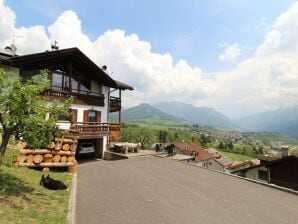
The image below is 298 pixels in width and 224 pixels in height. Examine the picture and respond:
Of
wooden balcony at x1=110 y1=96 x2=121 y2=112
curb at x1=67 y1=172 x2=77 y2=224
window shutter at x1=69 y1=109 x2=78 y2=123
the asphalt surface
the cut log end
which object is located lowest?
the asphalt surface

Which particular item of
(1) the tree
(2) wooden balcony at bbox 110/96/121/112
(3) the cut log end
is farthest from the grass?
(2) wooden balcony at bbox 110/96/121/112

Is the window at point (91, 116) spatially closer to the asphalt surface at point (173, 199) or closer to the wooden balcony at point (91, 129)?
the wooden balcony at point (91, 129)

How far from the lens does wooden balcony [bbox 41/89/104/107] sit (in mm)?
22811

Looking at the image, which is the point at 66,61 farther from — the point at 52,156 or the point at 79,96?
the point at 52,156

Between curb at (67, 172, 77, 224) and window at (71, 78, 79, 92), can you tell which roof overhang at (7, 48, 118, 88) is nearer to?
window at (71, 78, 79, 92)

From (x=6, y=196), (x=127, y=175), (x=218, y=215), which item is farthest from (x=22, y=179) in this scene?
(x=218, y=215)

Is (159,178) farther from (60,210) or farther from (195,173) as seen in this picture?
(60,210)

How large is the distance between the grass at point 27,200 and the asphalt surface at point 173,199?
0.82 m

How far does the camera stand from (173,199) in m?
12.1

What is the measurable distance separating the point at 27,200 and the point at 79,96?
1616cm

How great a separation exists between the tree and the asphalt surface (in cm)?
338

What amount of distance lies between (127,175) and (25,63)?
12.6m

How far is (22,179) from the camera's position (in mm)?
12195

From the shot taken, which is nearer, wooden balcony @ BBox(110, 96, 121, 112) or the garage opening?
the garage opening
